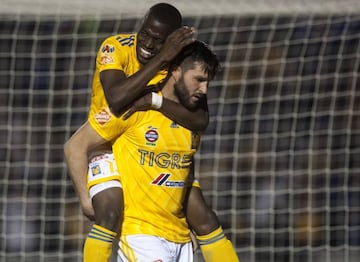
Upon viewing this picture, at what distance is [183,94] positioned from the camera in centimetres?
445

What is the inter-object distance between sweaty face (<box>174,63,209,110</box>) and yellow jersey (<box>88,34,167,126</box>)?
0.10 metres

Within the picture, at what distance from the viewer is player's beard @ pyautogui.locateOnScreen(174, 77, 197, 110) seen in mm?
4426

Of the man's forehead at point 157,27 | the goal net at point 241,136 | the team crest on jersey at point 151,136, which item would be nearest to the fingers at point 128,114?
the team crest on jersey at point 151,136

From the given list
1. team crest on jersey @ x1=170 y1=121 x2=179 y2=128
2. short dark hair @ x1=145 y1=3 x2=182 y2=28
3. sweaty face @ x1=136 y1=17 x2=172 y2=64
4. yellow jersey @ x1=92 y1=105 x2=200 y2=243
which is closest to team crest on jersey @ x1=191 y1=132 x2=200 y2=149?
yellow jersey @ x1=92 y1=105 x2=200 y2=243

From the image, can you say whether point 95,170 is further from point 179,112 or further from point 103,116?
point 179,112

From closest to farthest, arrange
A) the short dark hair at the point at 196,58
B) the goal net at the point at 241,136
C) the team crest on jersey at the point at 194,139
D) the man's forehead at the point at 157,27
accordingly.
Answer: the man's forehead at the point at 157,27, the short dark hair at the point at 196,58, the team crest on jersey at the point at 194,139, the goal net at the point at 241,136

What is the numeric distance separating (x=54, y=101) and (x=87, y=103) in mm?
253

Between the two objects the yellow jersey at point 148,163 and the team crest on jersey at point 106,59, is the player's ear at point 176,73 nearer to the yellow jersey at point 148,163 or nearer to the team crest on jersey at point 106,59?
the yellow jersey at point 148,163

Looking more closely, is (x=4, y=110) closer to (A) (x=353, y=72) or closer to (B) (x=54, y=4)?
(B) (x=54, y=4)

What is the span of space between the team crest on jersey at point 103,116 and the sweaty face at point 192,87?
1.09ft

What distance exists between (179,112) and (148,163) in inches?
10.5

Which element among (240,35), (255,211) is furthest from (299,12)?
(255,211)

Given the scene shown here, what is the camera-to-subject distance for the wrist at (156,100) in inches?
172

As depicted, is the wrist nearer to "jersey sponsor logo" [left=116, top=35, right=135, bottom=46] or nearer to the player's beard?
the player's beard
